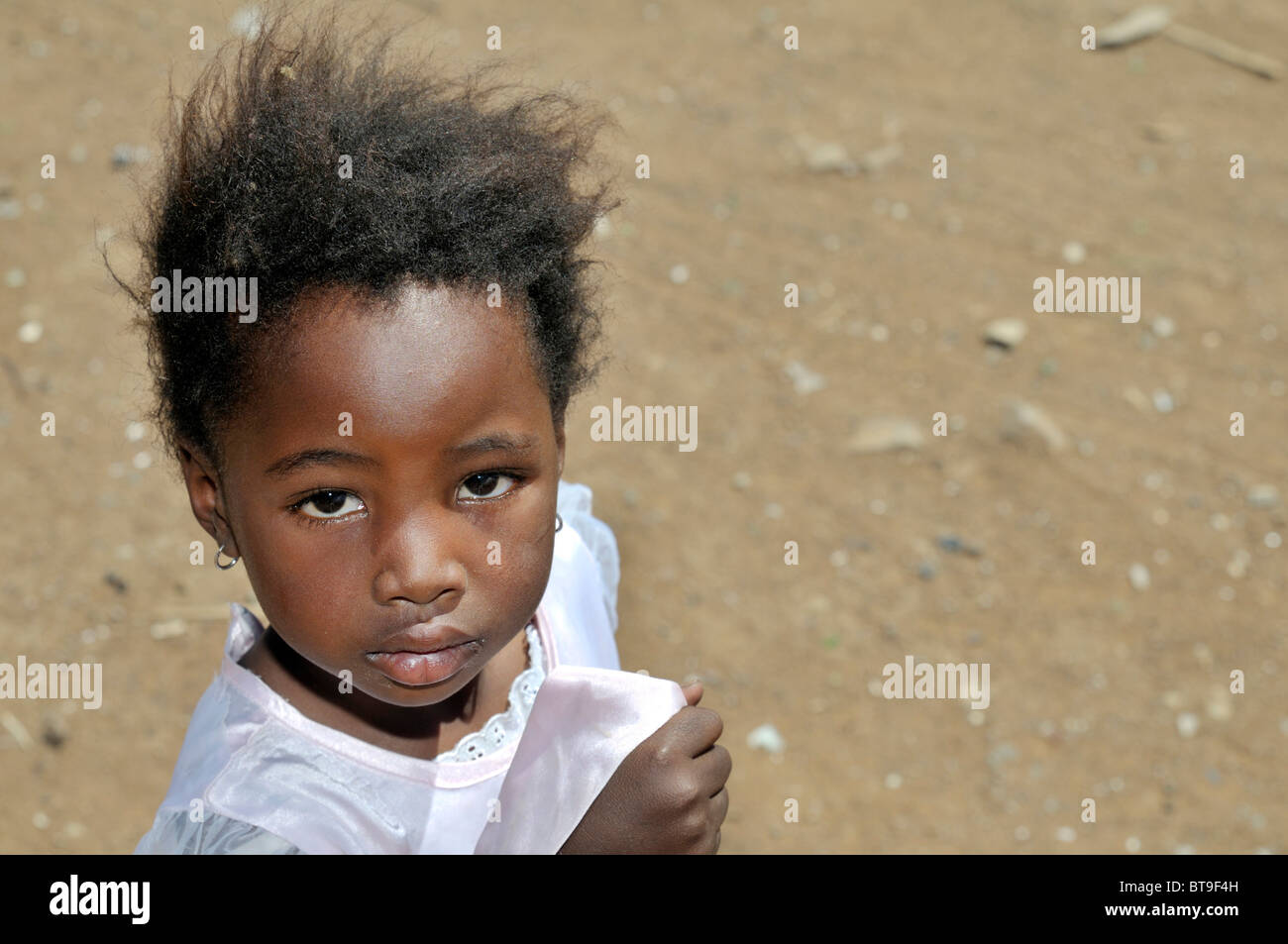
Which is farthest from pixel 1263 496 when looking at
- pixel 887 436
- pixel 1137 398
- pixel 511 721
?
pixel 511 721

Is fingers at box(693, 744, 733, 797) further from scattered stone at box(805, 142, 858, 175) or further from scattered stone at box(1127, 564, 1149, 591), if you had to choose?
scattered stone at box(805, 142, 858, 175)

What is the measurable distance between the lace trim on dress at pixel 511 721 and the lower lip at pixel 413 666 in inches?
13.7

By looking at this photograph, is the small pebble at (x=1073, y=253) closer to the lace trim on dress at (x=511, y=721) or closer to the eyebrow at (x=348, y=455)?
the lace trim on dress at (x=511, y=721)

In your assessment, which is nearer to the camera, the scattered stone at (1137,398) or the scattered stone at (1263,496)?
the scattered stone at (1263,496)

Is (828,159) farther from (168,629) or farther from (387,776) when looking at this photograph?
(387,776)

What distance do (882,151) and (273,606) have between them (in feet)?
14.8

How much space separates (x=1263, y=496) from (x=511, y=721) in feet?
10.7

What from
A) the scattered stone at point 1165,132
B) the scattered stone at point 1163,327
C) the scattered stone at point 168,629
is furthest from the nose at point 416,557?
the scattered stone at point 1165,132

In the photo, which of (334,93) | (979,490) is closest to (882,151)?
(979,490)

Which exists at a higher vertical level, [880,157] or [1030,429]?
[880,157]

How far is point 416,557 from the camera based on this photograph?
5.48ft

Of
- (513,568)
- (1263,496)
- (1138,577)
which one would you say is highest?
(513,568)

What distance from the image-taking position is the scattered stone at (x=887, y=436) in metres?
4.57

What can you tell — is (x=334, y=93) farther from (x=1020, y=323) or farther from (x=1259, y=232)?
(x=1259, y=232)
